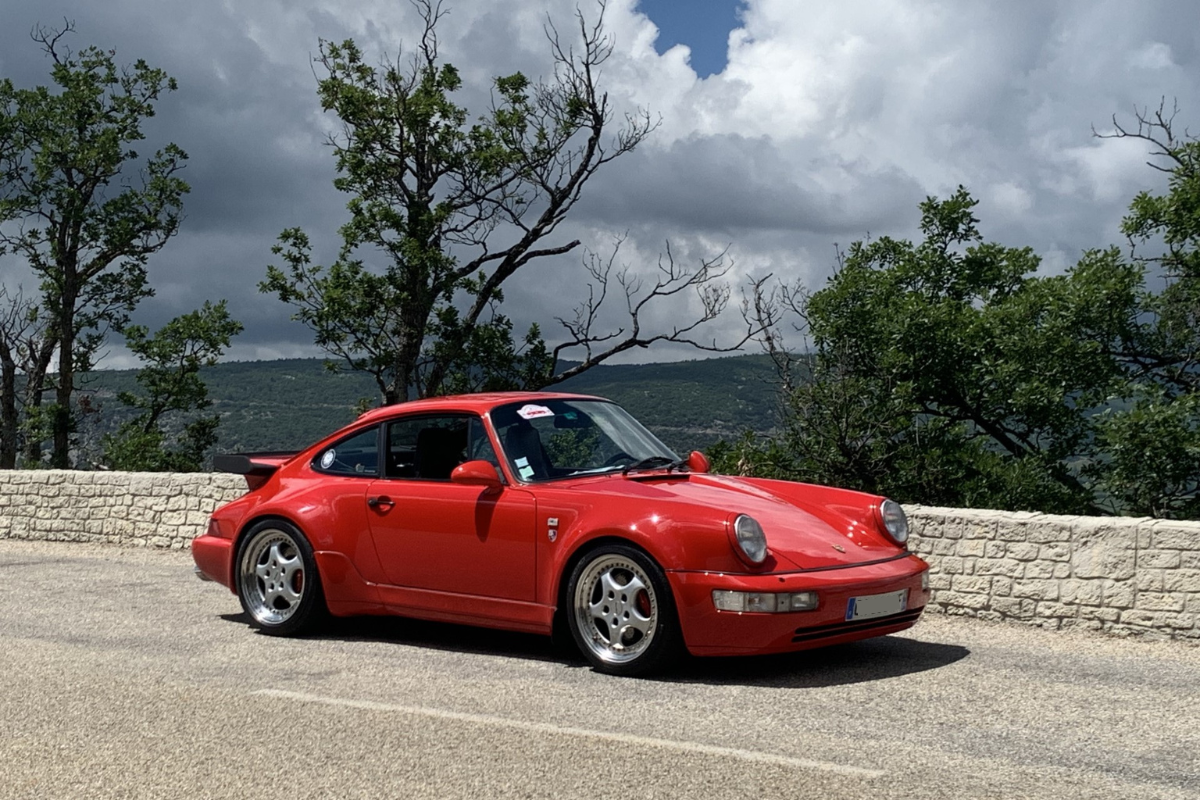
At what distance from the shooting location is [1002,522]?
920cm

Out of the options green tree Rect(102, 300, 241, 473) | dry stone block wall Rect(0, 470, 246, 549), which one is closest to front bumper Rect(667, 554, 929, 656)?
dry stone block wall Rect(0, 470, 246, 549)

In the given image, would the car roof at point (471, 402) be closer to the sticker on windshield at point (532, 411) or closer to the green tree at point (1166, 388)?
the sticker on windshield at point (532, 411)

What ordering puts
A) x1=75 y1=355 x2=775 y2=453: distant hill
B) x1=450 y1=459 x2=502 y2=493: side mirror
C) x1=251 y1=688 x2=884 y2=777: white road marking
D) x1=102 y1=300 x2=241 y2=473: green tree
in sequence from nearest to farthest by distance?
x1=251 y1=688 x2=884 y2=777: white road marking → x1=450 y1=459 x2=502 y2=493: side mirror → x1=102 y1=300 x2=241 y2=473: green tree → x1=75 y1=355 x2=775 y2=453: distant hill

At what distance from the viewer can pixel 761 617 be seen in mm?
6352

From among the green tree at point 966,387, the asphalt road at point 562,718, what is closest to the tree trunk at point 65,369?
the green tree at point 966,387

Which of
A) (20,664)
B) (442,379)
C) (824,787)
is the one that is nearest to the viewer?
(824,787)

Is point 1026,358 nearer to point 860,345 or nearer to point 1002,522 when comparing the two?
point 860,345

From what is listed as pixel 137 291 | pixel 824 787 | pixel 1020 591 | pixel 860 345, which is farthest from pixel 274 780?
pixel 137 291

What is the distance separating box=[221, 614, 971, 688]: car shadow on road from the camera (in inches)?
265

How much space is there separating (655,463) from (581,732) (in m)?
2.45

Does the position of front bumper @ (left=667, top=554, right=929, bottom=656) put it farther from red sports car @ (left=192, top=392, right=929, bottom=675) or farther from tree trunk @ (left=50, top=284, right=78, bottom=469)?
tree trunk @ (left=50, top=284, right=78, bottom=469)

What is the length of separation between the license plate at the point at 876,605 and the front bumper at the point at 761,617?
0.04 meters

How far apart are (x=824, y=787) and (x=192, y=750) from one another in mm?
2484

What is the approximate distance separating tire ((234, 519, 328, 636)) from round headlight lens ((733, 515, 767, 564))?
289cm
